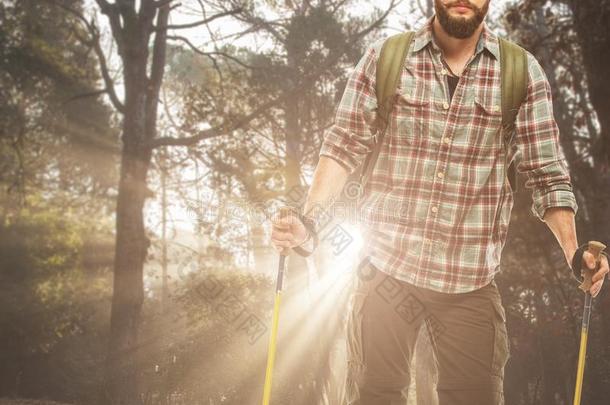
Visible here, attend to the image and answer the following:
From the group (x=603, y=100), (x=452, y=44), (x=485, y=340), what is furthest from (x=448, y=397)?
(x=603, y=100)

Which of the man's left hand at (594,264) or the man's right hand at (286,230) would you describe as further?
the man's left hand at (594,264)

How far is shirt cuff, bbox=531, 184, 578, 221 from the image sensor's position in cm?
221

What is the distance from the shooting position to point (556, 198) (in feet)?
7.30

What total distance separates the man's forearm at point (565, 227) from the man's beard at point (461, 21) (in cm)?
75

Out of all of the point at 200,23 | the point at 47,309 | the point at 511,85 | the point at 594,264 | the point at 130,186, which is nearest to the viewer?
the point at 594,264

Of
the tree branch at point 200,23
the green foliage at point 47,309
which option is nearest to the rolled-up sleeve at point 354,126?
the tree branch at point 200,23

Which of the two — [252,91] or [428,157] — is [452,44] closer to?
[428,157]

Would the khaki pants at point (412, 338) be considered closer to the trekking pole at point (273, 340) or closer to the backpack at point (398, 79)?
the trekking pole at point (273, 340)

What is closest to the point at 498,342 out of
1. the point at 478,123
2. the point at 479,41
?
the point at 478,123

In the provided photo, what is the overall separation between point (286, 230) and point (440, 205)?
59cm

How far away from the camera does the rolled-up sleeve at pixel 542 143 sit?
2.22 metres

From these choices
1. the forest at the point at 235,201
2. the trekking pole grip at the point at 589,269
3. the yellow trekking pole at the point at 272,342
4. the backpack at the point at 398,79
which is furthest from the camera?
the forest at the point at 235,201

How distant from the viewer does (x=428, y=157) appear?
2154mm

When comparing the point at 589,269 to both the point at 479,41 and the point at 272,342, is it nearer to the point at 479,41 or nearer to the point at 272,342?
the point at 479,41
